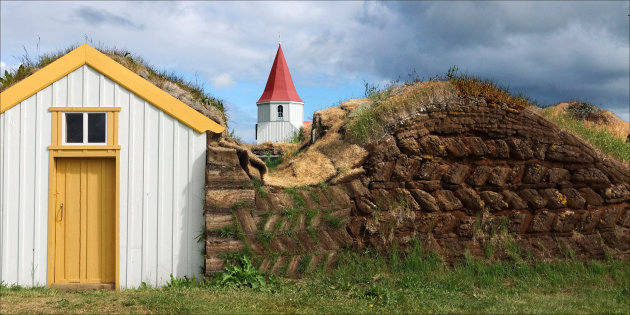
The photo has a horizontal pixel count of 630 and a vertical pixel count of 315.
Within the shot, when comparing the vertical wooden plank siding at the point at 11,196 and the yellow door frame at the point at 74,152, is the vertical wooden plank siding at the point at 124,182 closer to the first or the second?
the yellow door frame at the point at 74,152

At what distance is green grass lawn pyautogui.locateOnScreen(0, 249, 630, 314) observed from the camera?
322 inches

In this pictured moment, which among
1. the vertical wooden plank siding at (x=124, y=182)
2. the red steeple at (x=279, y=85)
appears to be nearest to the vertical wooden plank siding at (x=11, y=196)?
the vertical wooden plank siding at (x=124, y=182)

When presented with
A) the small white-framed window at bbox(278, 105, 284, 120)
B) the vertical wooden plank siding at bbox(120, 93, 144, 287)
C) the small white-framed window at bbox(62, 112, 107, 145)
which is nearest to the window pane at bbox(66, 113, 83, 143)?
the small white-framed window at bbox(62, 112, 107, 145)

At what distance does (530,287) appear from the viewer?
10297mm

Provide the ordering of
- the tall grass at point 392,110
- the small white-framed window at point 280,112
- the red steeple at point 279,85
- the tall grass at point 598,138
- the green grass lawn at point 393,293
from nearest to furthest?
the green grass lawn at point 393,293 < the tall grass at point 392,110 < the tall grass at point 598,138 < the red steeple at point 279,85 < the small white-framed window at point 280,112

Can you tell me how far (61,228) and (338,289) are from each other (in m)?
5.16

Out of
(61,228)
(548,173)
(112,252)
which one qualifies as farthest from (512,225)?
(61,228)

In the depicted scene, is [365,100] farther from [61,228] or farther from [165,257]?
[61,228]

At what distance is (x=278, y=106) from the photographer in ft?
148

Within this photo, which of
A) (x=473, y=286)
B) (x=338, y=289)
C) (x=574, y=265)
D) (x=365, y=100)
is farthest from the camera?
(x=365, y=100)

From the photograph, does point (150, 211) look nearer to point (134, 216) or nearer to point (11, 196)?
point (134, 216)

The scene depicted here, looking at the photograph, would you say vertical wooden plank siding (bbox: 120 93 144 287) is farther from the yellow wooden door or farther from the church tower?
the church tower

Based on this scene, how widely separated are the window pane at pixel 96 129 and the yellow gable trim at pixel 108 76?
0.77 m

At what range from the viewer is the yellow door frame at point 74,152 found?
9.70m
